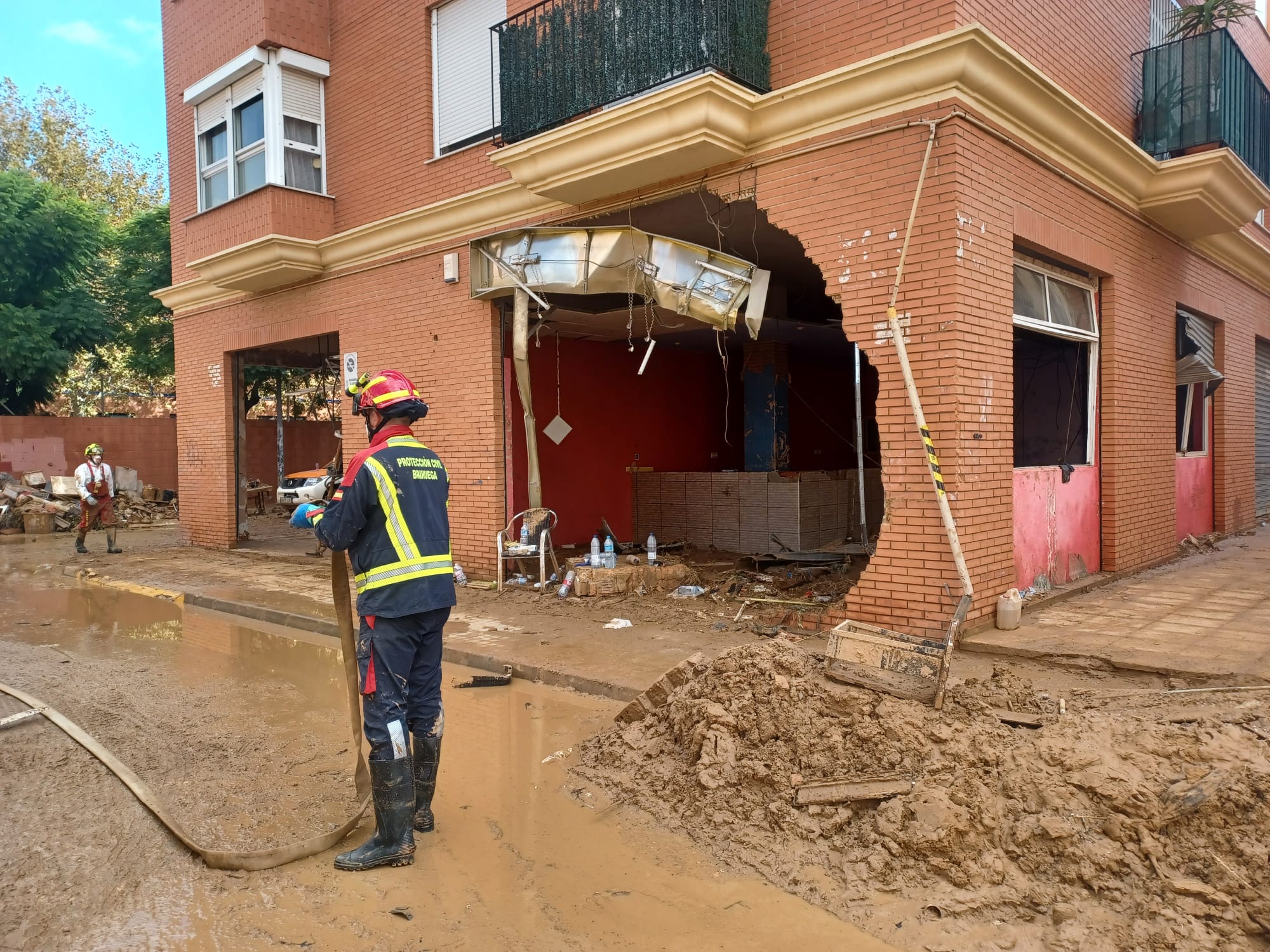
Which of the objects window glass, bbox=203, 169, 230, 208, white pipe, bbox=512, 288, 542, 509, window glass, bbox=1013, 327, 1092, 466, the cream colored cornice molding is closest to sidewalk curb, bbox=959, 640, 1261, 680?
window glass, bbox=1013, 327, 1092, 466

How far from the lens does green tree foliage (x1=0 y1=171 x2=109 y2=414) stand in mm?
20750

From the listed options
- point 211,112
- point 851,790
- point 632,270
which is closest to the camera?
point 851,790

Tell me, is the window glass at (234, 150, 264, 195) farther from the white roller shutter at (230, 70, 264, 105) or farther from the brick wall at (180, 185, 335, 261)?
the white roller shutter at (230, 70, 264, 105)

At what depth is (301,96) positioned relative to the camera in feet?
38.3

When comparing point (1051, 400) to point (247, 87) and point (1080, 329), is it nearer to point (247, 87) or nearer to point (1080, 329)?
point (1080, 329)

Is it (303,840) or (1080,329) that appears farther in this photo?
(1080,329)

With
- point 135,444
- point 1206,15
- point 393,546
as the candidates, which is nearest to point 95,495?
point 135,444

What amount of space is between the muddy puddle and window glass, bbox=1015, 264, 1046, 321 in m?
5.02

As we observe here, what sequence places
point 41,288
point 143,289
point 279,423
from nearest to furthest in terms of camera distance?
point 279,423, point 41,288, point 143,289

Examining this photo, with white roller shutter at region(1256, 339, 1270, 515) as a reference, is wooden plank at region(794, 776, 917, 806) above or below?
below

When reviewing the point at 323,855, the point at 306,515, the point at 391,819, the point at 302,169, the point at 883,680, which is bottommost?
the point at 323,855

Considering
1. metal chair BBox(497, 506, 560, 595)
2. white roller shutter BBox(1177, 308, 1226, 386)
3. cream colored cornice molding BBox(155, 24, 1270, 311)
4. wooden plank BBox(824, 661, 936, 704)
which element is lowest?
wooden plank BBox(824, 661, 936, 704)

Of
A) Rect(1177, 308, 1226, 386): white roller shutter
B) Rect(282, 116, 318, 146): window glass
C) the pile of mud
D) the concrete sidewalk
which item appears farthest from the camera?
Rect(282, 116, 318, 146): window glass

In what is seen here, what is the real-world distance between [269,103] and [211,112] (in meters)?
2.13
